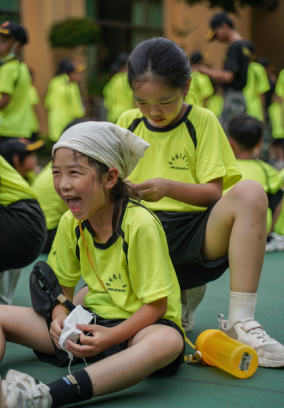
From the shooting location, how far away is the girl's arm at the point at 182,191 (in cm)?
179

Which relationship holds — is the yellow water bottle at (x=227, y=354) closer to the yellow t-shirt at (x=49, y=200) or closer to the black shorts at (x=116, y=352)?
the black shorts at (x=116, y=352)

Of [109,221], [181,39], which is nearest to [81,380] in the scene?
[109,221]

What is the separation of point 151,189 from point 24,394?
30.7 inches

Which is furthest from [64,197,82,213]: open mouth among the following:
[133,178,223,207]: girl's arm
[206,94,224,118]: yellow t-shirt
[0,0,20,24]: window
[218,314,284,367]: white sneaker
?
[0,0,20,24]: window

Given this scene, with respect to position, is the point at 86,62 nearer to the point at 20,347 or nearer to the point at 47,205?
the point at 47,205

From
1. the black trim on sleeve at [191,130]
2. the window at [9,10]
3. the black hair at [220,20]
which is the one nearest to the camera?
the black trim on sleeve at [191,130]

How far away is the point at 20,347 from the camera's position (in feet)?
6.51

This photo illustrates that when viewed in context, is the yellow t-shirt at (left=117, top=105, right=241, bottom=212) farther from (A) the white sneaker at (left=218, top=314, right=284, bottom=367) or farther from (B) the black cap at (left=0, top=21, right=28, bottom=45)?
(B) the black cap at (left=0, top=21, right=28, bottom=45)

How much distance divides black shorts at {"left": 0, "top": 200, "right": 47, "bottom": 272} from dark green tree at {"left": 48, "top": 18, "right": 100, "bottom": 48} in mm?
8269

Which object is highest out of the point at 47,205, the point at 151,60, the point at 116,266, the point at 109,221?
the point at 151,60

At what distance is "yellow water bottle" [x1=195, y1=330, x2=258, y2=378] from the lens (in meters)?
1.62

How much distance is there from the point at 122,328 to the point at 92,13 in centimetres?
1130

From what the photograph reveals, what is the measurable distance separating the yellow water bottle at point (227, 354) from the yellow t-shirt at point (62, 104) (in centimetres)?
531

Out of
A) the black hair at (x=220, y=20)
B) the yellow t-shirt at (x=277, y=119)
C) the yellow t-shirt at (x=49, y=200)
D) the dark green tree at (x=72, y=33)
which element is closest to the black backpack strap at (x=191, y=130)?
the yellow t-shirt at (x=49, y=200)
